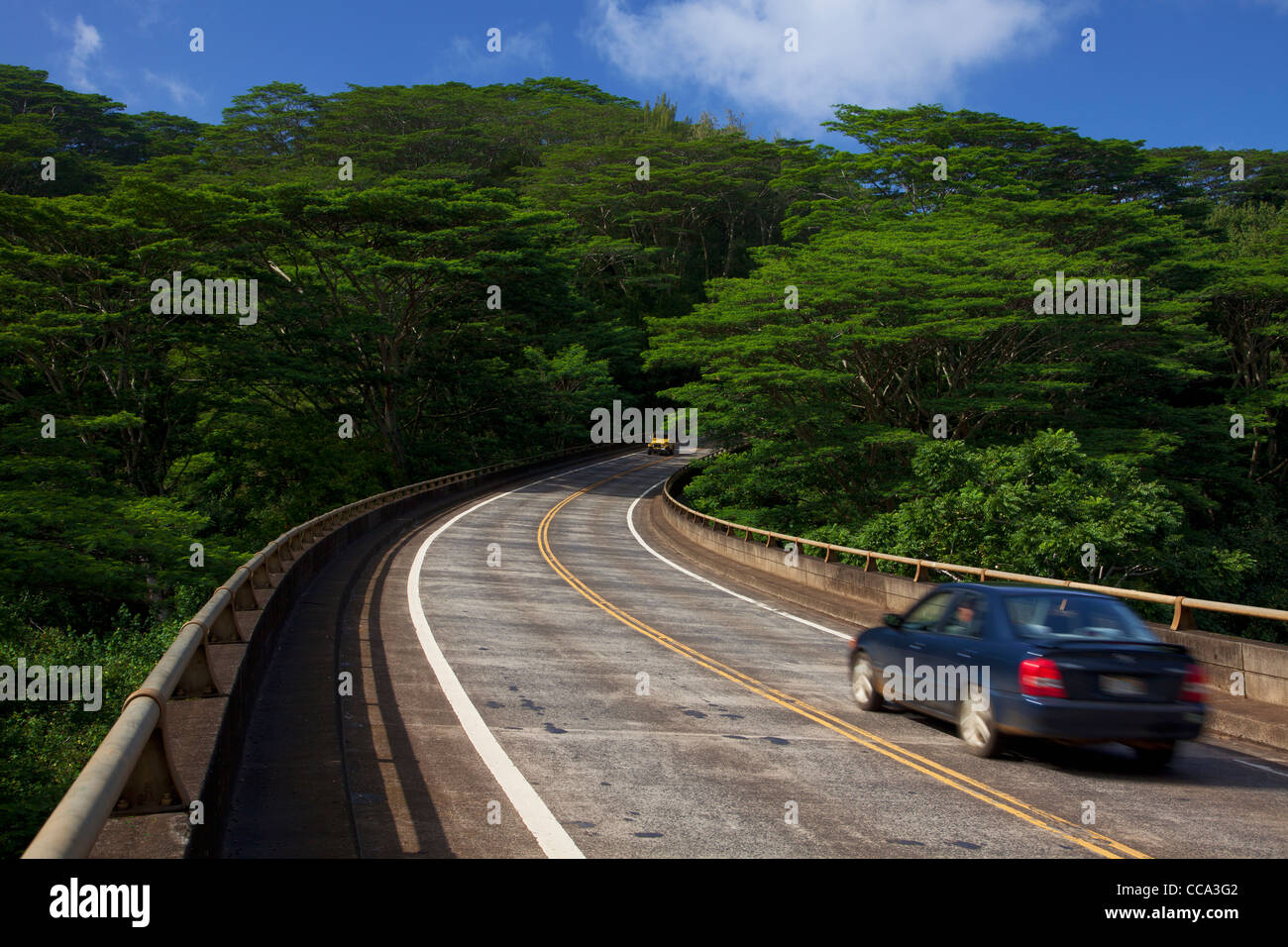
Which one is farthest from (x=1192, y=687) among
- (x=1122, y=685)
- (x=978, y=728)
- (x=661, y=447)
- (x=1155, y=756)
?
(x=661, y=447)

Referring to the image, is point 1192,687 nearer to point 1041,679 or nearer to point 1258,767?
point 1041,679

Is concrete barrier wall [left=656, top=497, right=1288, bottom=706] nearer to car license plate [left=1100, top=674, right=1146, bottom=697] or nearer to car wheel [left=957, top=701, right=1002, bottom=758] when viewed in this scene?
car license plate [left=1100, top=674, right=1146, bottom=697]

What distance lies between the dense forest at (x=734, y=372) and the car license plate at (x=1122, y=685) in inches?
451

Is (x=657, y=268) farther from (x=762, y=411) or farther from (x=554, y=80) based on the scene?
(x=762, y=411)

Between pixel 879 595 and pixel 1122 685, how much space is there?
1159 cm

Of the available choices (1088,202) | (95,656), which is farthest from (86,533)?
(1088,202)

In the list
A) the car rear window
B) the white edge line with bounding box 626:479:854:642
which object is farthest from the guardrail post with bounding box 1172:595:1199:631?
the white edge line with bounding box 626:479:854:642

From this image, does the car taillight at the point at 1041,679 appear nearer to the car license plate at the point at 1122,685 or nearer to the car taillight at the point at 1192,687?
the car license plate at the point at 1122,685

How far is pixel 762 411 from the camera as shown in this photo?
4012 cm

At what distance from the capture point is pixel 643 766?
321 inches

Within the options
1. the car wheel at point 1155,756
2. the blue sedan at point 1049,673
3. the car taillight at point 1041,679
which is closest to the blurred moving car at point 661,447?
the blue sedan at point 1049,673

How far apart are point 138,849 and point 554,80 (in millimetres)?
113576

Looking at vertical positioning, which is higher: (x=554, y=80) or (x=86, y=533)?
(x=554, y=80)

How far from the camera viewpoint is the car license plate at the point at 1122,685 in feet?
27.9
